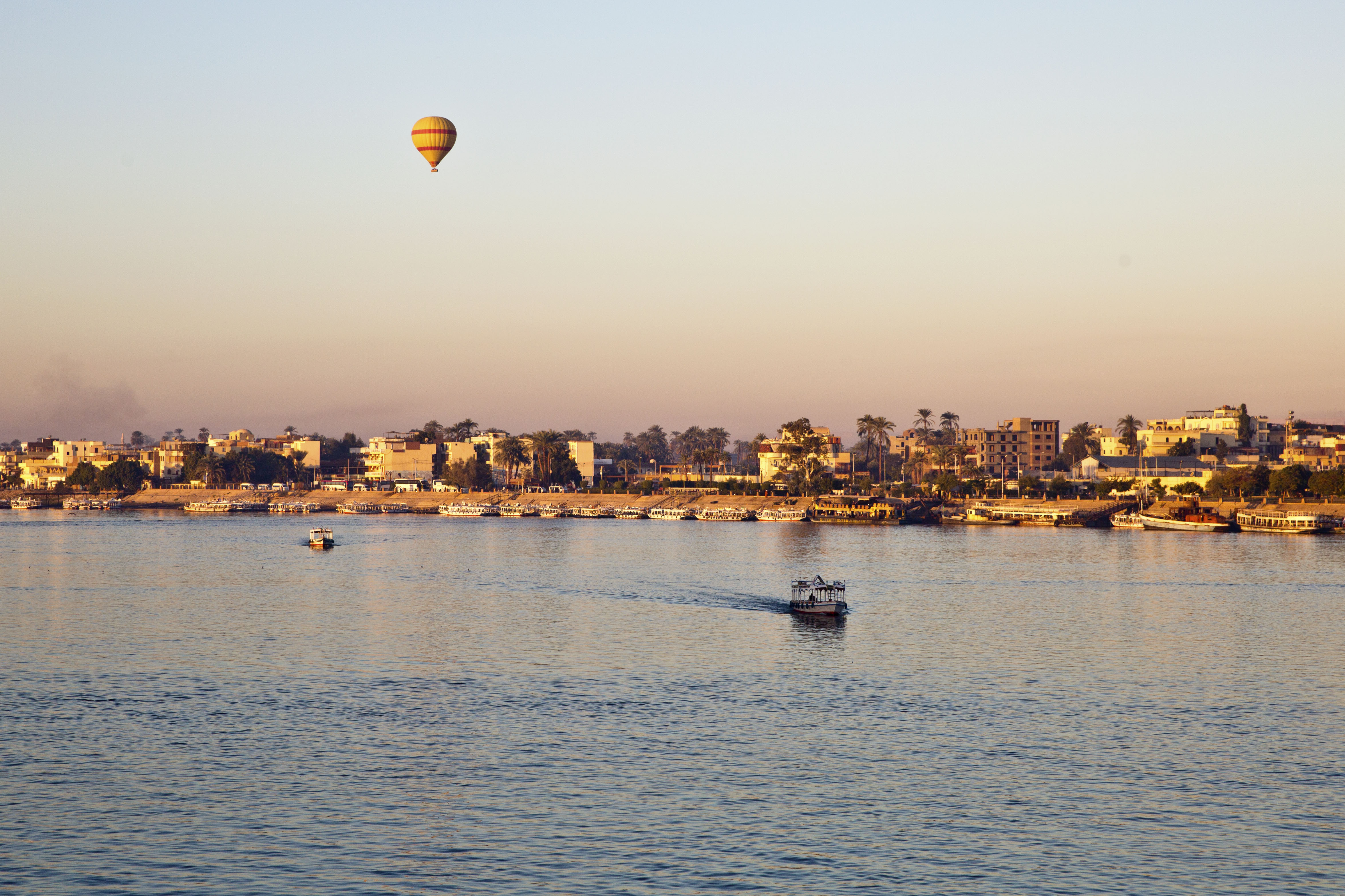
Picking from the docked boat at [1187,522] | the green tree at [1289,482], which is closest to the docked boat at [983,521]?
the docked boat at [1187,522]

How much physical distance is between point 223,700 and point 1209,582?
256ft

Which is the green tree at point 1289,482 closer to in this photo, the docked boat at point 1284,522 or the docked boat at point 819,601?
the docked boat at point 1284,522

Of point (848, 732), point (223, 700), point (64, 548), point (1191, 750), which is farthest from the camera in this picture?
point (64, 548)

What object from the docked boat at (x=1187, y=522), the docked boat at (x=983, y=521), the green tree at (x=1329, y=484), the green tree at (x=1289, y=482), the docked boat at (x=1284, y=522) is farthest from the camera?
the docked boat at (x=983, y=521)

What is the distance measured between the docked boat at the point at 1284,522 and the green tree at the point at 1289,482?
20.3ft

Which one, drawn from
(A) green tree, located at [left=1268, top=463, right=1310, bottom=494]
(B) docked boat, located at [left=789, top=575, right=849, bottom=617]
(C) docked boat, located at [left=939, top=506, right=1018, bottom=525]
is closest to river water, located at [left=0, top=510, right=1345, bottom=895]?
(B) docked boat, located at [left=789, top=575, right=849, bottom=617]

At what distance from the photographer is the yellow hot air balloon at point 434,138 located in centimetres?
11506

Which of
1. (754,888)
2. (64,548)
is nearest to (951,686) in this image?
(754,888)

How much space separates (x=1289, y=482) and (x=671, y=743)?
167 metres

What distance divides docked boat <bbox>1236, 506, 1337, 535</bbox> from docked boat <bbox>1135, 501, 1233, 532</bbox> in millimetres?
2382

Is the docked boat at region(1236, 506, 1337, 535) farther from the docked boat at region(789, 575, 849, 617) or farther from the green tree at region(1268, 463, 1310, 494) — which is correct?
the docked boat at region(789, 575, 849, 617)

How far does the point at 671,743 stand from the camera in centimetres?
4294

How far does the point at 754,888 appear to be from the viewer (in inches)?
1167

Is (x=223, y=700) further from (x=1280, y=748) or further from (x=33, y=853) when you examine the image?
(x=1280, y=748)
